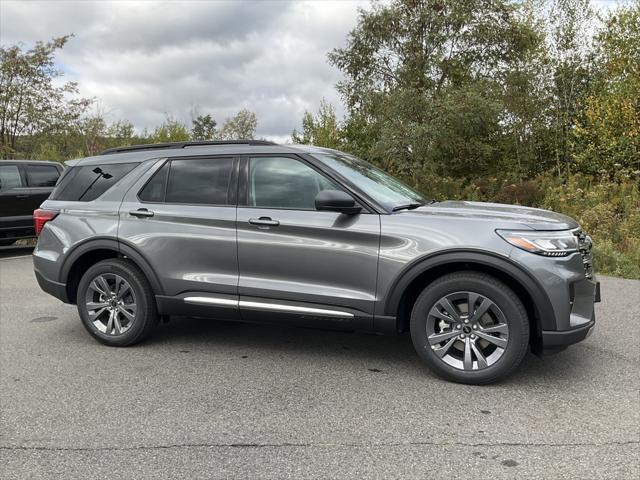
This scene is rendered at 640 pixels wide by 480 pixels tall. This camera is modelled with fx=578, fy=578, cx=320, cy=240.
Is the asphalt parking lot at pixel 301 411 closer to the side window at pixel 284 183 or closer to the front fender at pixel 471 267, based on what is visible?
the front fender at pixel 471 267

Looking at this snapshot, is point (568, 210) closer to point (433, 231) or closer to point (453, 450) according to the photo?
point (433, 231)

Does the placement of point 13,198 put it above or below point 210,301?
above

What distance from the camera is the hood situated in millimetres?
3914

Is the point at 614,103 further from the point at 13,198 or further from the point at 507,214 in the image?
the point at 13,198

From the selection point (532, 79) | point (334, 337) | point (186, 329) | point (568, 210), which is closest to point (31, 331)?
point (186, 329)

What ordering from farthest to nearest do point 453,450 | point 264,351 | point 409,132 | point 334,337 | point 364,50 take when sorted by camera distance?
1. point 364,50
2. point 409,132
3. point 334,337
4. point 264,351
5. point 453,450

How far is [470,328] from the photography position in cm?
394

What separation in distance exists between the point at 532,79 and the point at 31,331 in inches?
635

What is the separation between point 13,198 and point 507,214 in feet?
32.8

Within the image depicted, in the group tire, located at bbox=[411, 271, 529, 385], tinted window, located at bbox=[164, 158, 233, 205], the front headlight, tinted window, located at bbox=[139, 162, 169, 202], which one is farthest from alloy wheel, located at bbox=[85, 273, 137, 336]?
the front headlight

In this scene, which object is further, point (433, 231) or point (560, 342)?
point (433, 231)

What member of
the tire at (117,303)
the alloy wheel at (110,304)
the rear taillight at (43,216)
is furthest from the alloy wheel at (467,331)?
the rear taillight at (43,216)

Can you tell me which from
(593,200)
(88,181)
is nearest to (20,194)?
(88,181)

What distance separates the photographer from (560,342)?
3770 mm
